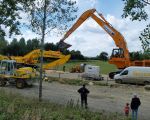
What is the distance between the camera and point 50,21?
2758 centimetres

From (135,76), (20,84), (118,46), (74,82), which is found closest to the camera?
(20,84)

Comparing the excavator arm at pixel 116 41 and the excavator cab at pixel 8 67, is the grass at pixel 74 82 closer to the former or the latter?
the excavator arm at pixel 116 41

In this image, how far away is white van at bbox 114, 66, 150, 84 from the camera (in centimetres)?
4569

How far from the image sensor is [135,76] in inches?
1832

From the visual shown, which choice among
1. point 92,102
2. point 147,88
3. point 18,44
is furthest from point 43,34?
point 18,44

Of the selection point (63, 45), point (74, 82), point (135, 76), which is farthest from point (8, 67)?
point (135, 76)

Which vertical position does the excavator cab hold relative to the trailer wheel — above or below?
above

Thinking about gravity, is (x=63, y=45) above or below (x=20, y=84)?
above

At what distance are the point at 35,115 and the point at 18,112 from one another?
1.08 metres

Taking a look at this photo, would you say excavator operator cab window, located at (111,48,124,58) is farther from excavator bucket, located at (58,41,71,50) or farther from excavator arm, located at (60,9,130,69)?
excavator bucket, located at (58,41,71,50)

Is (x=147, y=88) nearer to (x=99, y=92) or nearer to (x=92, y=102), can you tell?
(x=99, y=92)

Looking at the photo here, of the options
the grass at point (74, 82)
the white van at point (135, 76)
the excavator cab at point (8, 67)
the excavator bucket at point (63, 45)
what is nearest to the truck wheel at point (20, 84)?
the excavator cab at point (8, 67)

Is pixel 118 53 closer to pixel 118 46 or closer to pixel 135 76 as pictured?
pixel 118 46

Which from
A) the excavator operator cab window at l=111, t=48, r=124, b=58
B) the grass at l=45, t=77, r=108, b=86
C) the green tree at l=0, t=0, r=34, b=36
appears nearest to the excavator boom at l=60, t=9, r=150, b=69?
the excavator operator cab window at l=111, t=48, r=124, b=58
